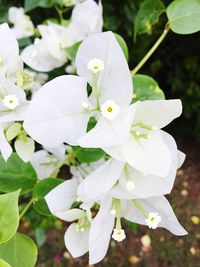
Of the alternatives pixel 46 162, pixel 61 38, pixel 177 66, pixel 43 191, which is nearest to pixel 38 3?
pixel 61 38

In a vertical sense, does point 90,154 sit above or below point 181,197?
above

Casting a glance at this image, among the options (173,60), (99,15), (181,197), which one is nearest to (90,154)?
(99,15)

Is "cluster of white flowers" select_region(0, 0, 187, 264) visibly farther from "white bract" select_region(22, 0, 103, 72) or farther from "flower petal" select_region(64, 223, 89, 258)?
"white bract" select_region(22, 0, 103, 72)

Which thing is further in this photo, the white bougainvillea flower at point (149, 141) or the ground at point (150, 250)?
the ground at point (150, 250)

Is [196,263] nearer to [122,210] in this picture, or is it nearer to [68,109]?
[122,210]

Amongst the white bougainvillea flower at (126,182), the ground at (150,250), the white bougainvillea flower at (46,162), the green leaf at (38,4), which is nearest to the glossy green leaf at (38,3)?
the green leaf at (38,4)

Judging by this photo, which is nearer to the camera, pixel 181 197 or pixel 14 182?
pixel 14 182

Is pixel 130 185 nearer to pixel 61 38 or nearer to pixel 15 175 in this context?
pixel 15 175

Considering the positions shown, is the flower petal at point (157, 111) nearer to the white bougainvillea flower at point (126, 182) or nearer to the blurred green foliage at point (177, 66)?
the white bougainvillea flower at point (126, 182)
